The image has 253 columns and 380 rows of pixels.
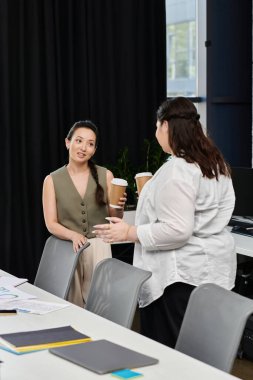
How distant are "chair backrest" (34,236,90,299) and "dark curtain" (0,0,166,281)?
1701 millimetres

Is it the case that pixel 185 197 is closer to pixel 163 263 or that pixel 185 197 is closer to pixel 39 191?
pixel 163 263

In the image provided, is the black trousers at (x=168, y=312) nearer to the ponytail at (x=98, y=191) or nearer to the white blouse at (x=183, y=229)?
the white blouse at (x=183, y=229)

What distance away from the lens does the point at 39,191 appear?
5.60 meters

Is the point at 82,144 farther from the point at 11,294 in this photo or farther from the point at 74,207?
the point at 11,294

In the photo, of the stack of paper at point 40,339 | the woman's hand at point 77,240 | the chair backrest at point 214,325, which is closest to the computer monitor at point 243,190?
the woman's hand at point 77,240

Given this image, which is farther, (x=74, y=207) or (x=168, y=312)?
(x=74, y=207)

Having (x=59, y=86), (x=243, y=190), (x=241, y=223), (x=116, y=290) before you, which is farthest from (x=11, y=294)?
(x=59, y=86)

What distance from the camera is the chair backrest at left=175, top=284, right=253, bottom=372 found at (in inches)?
94.4

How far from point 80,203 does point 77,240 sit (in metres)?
0.31

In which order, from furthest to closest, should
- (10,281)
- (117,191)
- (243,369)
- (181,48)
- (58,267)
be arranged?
(181,48) → (243,369) → (58,267) → (10,281) → (117,191)

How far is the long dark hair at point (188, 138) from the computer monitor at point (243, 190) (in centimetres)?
201

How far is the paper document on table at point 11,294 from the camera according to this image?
307 centimetres

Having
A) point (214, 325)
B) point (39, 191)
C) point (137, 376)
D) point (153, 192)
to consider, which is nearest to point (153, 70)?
point (39, 191)

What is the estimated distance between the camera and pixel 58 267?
145 inches
